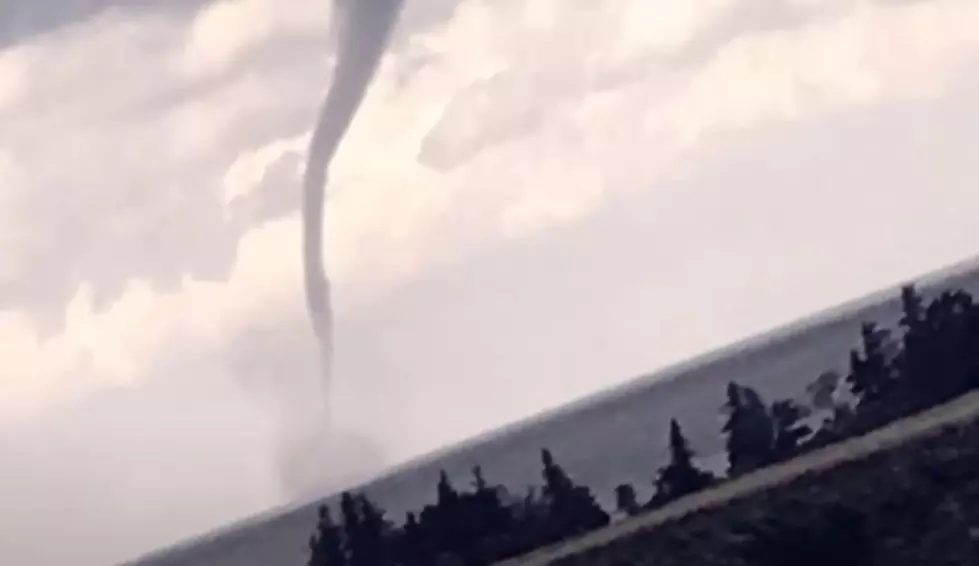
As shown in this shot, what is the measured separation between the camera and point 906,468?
24.5 metres

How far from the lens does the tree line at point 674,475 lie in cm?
3053

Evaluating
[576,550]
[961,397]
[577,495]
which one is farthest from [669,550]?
[961,397]

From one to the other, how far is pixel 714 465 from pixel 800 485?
40.9m

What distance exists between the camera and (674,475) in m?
31.2

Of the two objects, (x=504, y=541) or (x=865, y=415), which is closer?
(x=504, y=541)

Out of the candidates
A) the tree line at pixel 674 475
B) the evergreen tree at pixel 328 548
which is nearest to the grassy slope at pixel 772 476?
the tree line at pixel 674 475

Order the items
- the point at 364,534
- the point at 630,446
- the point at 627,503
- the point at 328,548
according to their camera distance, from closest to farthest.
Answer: the point at 364,534 → the point at 328,548 → the point at 627,503 → the point at 630,446

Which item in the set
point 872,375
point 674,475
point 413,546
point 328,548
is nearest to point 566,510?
point 674,475

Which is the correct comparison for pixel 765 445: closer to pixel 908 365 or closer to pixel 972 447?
pixel 908 365

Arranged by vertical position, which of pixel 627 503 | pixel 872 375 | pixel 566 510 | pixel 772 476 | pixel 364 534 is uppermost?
pixel 364 534

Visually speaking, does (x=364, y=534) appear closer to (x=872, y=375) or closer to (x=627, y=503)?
(x=627, y=503)

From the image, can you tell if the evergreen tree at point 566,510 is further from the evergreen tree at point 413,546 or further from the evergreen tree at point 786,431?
the evergreen tree at point 786,431

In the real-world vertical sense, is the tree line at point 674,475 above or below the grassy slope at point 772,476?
above

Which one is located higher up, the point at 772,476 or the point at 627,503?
the point at 627,503
